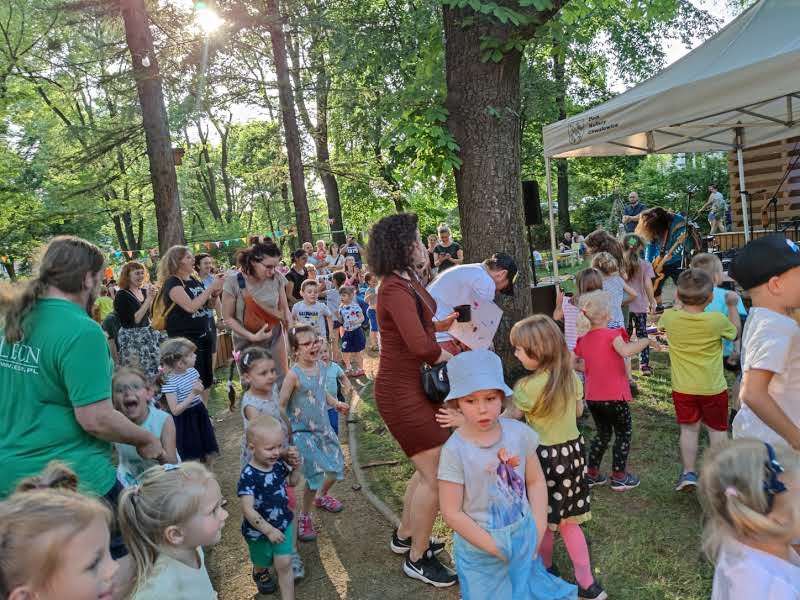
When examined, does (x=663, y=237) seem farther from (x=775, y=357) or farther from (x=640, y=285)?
(x=775, y=357)

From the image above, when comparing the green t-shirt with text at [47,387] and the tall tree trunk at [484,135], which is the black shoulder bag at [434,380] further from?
the tall tree trunk at [484,135]

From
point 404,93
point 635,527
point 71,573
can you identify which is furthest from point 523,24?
point 71,573

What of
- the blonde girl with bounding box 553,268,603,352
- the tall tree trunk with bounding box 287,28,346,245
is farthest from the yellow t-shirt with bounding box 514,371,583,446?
the tall tree trunk with bounding box 287,28,346,245

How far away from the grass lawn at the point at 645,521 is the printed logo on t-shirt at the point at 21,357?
2.78 metres

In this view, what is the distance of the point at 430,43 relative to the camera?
7410 millimetres

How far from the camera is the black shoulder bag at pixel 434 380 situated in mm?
3219

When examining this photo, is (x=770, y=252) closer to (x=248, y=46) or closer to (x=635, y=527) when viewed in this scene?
(x=635, y=527)

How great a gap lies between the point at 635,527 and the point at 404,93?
498 centimetres

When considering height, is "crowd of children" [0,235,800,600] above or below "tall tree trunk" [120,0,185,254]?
below

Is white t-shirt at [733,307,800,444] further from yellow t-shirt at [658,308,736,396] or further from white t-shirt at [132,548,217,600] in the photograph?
white t-shirt at [132,548,217,600]

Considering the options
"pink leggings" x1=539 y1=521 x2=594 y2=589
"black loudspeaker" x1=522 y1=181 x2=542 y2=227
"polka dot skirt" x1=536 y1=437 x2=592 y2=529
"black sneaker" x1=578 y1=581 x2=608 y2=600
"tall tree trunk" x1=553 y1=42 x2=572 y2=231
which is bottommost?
"black sneaker" x1=578 y1=581 x2=608 y2=600

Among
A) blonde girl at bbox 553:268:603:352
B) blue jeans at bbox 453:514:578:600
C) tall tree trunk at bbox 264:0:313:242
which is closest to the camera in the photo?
blue jeans at bbox 453:514:578:600

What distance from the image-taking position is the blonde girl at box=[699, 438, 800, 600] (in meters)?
1.71

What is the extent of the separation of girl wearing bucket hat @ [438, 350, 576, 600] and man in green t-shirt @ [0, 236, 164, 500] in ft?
4.55
